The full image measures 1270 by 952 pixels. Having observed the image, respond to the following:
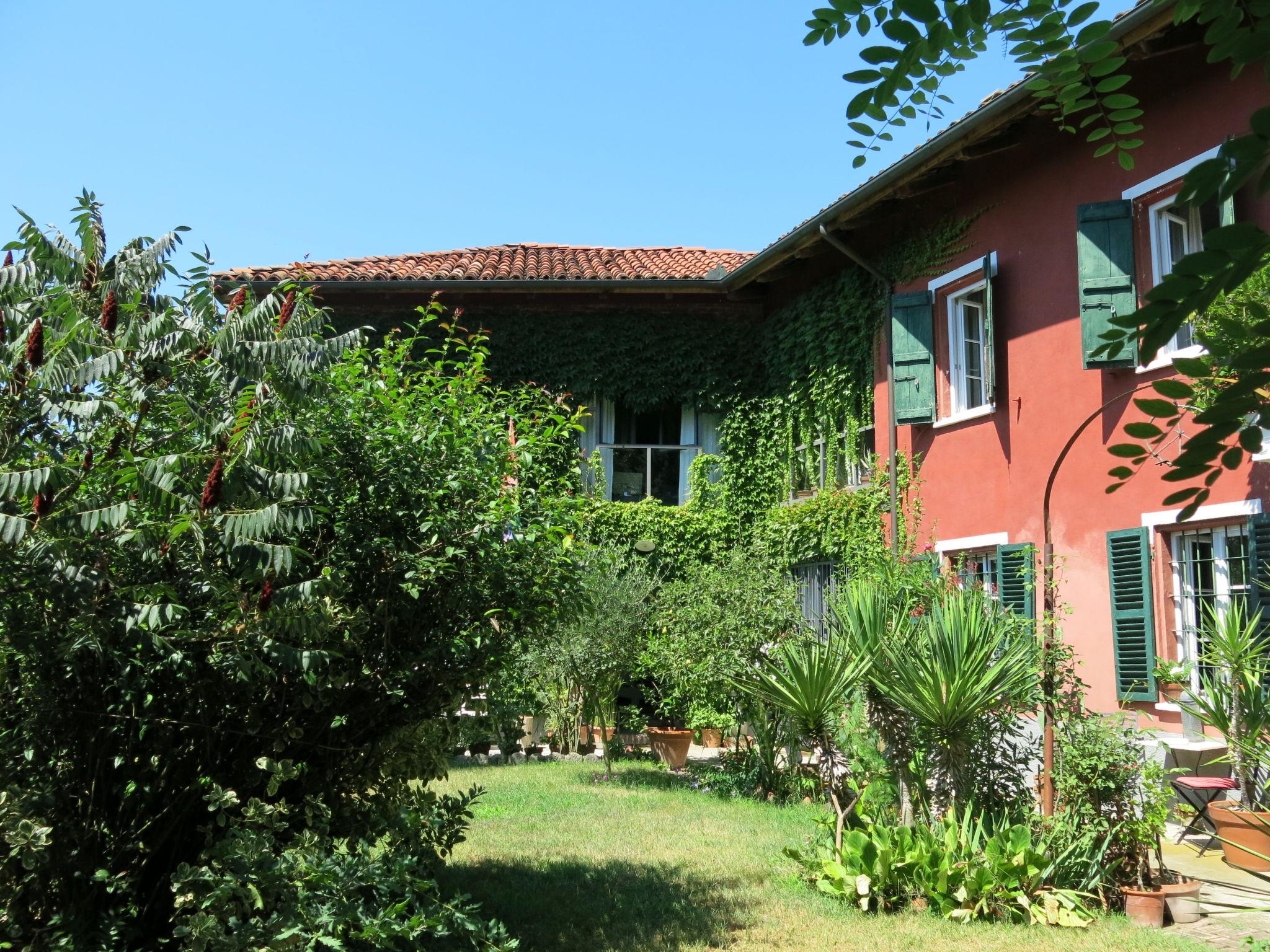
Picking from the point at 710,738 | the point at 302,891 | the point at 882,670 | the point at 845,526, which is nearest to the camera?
the point at 302,891

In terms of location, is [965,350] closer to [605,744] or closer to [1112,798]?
[605,744]

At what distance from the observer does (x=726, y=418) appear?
16.7 meters

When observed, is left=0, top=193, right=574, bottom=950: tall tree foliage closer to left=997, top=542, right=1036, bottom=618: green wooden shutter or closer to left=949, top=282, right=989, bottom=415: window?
left=997, top=542, right=1036, bottom=618: green wooden shutter

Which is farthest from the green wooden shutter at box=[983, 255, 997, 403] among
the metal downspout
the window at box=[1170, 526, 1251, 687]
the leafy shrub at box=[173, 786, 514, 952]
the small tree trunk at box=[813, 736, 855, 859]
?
the leafy shrub at box=[173, 786, 514, 952]

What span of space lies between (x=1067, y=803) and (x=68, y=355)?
553 centimetres

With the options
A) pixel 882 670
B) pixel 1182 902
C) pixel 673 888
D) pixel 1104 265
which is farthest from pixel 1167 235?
pixel 673 888

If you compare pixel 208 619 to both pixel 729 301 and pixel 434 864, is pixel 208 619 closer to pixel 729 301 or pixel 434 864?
pixel 434 864

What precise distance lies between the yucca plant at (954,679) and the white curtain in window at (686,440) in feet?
33.0

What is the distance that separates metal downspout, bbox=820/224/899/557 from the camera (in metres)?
13.0

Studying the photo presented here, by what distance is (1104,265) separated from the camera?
10.2 metres

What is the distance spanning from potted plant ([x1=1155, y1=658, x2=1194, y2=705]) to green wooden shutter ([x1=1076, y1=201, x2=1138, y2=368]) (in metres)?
2.66

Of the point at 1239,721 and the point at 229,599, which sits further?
the point at 1239,721

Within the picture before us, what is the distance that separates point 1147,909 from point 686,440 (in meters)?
11.5

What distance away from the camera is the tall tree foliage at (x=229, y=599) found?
406cm
